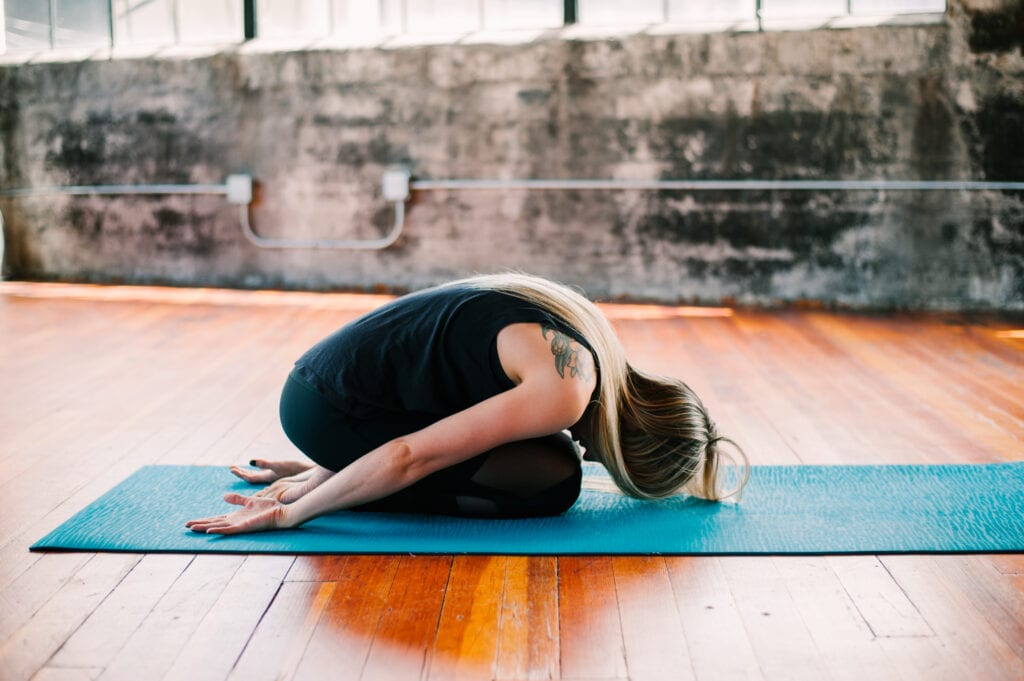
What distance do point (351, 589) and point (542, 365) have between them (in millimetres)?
504

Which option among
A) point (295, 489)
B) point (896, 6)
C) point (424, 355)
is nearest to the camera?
point (424, 355)

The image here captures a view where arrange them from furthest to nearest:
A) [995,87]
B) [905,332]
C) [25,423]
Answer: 1. [995,87]
2. [905,332]
3. [25,423]

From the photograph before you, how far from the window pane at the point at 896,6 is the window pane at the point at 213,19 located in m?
3.00

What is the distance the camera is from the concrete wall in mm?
4840

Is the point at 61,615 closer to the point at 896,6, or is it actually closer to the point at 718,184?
the point at 718,184

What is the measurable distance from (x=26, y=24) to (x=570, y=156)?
10.00ft

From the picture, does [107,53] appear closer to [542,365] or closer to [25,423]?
[25,423]

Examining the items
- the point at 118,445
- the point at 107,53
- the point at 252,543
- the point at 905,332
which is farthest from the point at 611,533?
the point at 107,53

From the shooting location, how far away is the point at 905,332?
433 cm

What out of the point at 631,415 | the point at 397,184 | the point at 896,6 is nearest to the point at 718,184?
the point at 896,6

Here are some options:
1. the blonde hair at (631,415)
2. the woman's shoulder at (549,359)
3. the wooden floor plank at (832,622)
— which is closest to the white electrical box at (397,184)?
the blonde hair at (631,415)

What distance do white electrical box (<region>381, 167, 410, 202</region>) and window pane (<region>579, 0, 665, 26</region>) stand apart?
1164 mm

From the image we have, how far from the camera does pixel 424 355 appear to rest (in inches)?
79.3

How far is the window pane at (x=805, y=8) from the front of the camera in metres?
4.97
